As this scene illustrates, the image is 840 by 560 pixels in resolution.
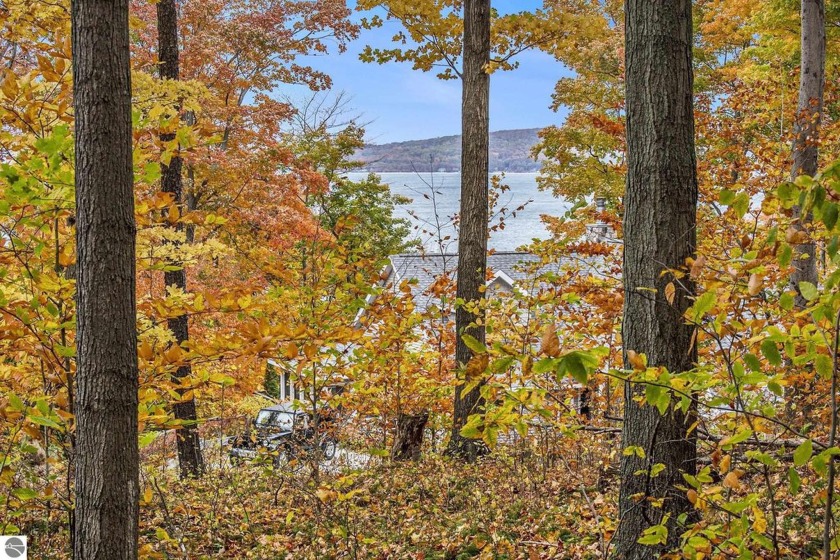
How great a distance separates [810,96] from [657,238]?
663 cm

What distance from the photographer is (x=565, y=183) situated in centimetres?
1991

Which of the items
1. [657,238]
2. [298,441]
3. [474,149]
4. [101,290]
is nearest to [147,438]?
[101,290]

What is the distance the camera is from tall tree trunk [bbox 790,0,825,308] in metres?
7.94

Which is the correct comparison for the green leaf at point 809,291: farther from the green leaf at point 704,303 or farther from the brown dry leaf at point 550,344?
the brown dry leaf at point 550,344

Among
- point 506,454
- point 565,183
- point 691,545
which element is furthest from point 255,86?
point 691,545

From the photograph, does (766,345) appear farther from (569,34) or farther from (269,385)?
(269,385)

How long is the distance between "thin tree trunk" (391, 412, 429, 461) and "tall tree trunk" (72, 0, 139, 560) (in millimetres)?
5016

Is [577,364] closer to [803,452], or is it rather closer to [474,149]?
[803,452]

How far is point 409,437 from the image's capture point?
27.5 ft

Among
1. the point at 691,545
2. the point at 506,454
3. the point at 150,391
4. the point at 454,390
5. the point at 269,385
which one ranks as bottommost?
the point at 269,385

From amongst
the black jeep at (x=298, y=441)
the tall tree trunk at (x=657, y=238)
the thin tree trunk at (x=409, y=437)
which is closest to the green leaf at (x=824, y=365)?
the tall tree trunk at (x=657, y=238)

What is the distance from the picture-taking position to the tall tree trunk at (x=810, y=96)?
26.0ft

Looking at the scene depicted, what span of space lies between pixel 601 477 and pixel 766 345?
454cm

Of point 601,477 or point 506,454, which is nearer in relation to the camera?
point 601,477
